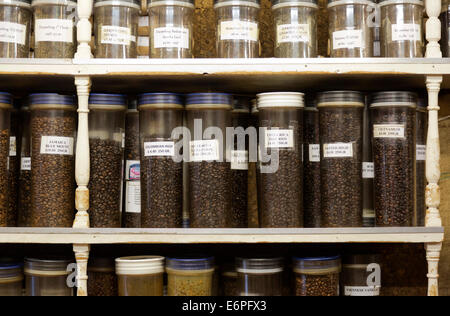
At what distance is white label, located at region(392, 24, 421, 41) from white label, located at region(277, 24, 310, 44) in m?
0.26

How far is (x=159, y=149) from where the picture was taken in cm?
170

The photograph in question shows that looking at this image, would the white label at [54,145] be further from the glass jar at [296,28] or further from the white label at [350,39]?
the white label at [350,39]

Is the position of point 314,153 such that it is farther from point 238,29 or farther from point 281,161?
point 238,29

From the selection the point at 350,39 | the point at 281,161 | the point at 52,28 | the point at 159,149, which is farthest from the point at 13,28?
the point at 350,39

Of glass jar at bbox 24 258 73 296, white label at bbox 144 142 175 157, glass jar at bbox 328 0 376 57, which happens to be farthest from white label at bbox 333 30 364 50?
glass jar at bbox 24 258 73 296

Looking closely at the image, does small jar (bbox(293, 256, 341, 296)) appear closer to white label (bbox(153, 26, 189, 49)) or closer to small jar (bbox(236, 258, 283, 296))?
small jar (bbox(236, 258, 283, 296))

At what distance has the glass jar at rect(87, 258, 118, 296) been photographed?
175 cm

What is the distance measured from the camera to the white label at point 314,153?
1772 mm

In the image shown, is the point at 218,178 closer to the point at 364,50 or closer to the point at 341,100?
the point at 341,100

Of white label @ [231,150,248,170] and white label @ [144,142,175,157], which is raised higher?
white label @ [144,142,175,157]

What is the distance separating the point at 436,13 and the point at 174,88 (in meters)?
0.84

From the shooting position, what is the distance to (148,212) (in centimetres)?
170

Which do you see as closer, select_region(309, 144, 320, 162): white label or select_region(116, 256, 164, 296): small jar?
select_region(116, 256, 164, 296): small jar

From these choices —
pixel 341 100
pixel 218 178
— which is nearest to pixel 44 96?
pixel 218 178
